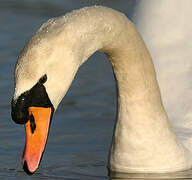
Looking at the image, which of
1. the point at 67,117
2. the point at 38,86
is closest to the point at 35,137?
the point at 38,86

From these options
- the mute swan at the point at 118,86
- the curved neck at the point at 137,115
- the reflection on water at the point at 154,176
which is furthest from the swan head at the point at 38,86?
the reflection on water at the point at 154,176

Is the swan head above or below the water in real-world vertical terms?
above

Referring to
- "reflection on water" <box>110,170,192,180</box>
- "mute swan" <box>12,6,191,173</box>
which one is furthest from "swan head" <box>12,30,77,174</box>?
"reflection on water" <box>110,170,192,180</box>

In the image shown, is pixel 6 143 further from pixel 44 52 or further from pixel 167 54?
pixel 44 52

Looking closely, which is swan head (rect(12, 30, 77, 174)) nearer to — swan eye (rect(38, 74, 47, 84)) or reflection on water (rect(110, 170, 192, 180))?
swan eye (rect(38, 74, 47, 84))

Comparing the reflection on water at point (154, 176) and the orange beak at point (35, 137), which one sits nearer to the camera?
the orange beak at point (35, 137)

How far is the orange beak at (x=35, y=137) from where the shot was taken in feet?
19.4

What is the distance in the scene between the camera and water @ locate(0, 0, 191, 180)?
7230 mm

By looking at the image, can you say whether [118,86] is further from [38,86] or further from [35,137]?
[38,86]

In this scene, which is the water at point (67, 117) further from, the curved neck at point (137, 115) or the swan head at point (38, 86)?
the swan head at point (38, 86)

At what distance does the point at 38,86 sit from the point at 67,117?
269 cm

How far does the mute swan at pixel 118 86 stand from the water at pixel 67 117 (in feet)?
0.59

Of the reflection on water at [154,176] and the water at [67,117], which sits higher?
the reflection on water at [154,176]

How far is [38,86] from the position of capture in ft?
18.6
